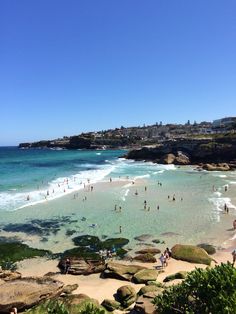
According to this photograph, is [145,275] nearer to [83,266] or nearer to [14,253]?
[83,266]

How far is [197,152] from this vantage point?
325ft

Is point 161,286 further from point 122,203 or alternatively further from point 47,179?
point 47,179

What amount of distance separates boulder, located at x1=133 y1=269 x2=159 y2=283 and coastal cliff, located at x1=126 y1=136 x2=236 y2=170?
209ft

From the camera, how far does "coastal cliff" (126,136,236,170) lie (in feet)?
303

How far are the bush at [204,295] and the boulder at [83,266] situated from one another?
974 centimetres

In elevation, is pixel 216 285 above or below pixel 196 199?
above

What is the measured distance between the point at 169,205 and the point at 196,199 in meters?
5.16

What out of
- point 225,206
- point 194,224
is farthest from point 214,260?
point 225,206

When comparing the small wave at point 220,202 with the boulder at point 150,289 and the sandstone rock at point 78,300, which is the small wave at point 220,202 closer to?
the boulder at point 150,289

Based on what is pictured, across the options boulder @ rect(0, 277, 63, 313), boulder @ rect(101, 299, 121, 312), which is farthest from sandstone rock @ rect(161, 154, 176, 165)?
boulder @ rect(101, 299, 121, 312)

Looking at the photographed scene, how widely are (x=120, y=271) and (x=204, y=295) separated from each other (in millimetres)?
10137

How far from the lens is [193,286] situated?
13.0m

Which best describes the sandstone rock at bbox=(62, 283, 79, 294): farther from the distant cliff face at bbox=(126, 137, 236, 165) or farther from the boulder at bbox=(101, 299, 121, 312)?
the distant cliff face at bbox=(126, 137, 236, 165)

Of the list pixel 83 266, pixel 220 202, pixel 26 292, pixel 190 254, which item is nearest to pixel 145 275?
pixel 83 266
